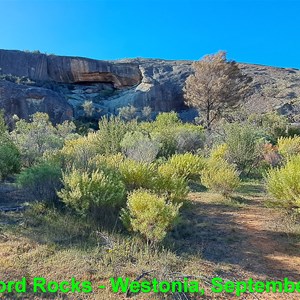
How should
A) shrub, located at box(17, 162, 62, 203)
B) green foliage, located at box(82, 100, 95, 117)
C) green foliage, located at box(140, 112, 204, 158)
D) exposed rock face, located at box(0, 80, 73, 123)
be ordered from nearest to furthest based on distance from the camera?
1. shrub, located at box(17, 162, 62, 203)
2. green foliage, located at box(140, 112, 204, 158)
3. exposed rock face, located at box(0, 80, 73, 123)
4. green foliage, located at box(82, 100, 95, 117)

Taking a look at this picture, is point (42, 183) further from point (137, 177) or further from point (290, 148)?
point (290, 148)

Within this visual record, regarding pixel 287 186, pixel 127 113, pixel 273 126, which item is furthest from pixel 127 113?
pixel 287 186

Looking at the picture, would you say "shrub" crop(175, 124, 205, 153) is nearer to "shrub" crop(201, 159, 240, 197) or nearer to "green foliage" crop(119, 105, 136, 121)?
"shrub" crop(201, 159, 240, 197)

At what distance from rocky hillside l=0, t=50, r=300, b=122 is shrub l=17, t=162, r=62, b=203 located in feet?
94.8

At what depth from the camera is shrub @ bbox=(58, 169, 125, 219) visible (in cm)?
510

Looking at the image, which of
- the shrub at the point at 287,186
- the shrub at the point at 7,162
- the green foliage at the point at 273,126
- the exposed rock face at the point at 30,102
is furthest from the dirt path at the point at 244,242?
the exposed rock face at the point at 30,102

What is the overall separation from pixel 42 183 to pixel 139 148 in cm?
436

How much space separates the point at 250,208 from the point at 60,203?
4331mm

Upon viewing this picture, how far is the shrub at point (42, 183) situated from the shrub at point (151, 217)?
83.6 inches

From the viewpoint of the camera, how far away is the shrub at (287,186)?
17.8ft

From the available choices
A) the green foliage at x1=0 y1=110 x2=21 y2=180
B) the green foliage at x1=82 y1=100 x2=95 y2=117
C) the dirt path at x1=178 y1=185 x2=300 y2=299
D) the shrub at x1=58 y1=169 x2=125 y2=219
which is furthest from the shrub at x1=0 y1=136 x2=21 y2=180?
the green foliage at x1=82 y1=100 x2=95 y2=117

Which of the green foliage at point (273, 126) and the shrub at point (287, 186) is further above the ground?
the green foliage at point (273, 126)

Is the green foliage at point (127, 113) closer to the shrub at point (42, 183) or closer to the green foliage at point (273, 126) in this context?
the green foliage at point (273, 126)

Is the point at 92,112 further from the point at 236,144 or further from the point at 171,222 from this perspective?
the point at 171,222
